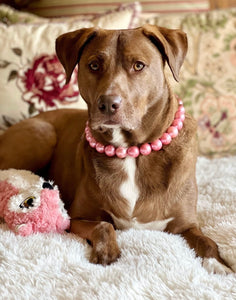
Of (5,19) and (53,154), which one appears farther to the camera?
(5,19)

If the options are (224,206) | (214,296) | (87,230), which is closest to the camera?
(214,296)

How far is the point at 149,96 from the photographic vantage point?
151 cm

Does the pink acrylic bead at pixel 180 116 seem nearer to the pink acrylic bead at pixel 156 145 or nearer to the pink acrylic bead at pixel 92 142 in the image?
the pink acrylic bead at pixel 156 145

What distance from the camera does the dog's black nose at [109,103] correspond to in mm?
1377

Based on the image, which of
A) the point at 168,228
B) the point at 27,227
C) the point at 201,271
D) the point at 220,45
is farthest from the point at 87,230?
the point at 220,45

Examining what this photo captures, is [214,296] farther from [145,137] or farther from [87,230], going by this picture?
[145,137]

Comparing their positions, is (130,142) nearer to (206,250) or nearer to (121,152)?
(121,152)

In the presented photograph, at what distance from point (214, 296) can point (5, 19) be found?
201 cm

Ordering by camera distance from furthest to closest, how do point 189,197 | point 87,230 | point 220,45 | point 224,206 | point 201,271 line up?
point 220,45 → point 224,206 → point 189,197 → point 87,230 → point 201,271

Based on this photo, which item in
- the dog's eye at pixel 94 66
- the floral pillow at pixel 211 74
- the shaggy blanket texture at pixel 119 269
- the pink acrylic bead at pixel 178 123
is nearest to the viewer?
the shaggy blanket texture at pixel 119 269

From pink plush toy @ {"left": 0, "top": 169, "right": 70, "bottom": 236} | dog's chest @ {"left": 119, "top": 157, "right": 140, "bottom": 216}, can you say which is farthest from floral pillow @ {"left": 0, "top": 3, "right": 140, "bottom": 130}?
dog's chest @ {"left": 119, "top": 157, "right": 140, "bottom": 216}

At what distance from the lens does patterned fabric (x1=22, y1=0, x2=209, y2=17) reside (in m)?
2.54

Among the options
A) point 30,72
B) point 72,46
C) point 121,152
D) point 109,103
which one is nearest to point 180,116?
point 121,152

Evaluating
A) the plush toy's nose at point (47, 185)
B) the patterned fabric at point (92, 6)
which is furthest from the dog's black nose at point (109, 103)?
the patterned fabric at point (92, 6)
